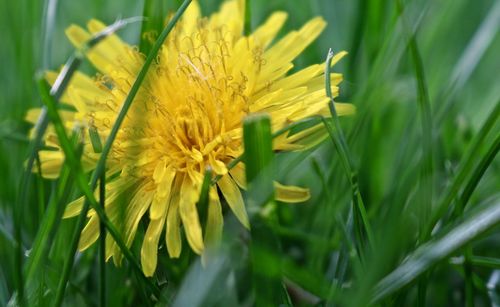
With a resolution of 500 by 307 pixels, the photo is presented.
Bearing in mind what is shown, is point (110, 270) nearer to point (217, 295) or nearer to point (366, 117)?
point (217, 295)

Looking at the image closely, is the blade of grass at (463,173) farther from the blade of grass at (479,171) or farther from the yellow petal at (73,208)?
the yellow petal at (73,208)

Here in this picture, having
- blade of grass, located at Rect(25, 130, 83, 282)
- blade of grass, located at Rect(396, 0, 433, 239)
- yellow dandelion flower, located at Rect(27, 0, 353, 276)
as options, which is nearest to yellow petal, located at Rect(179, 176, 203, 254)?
yellow dandelion flower, located at Rect(27, 0, 353, 276)

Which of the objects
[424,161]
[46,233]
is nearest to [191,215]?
[46,233]

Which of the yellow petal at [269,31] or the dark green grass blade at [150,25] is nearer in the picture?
the dark green grass blade at [150,25]

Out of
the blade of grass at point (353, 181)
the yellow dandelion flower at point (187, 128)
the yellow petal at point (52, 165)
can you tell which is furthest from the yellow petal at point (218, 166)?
the yellow petal at point (52, 165)

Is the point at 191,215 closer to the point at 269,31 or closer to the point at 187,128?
the point at 187,128

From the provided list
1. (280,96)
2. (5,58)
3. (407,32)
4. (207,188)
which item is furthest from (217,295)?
(5,58)

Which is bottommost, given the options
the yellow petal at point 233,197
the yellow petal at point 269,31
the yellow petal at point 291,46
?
the yellow petal at point 233,197
